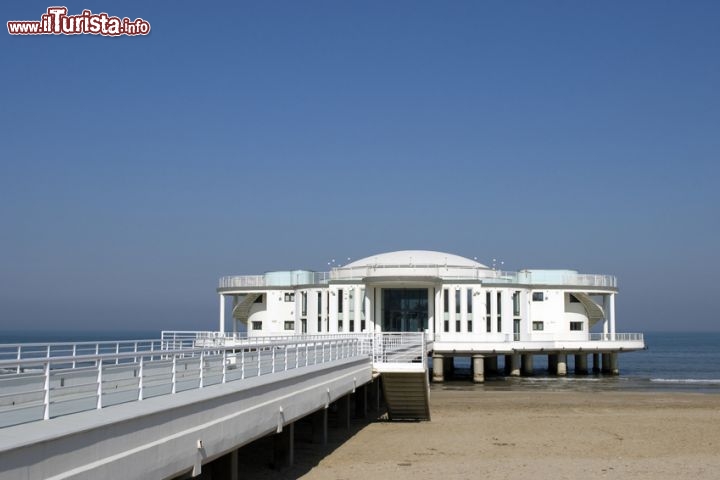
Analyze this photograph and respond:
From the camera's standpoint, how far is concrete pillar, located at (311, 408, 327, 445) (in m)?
25.3

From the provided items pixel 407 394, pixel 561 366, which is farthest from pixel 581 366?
pixel 407 394

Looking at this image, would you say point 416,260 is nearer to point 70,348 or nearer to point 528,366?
point 528,366

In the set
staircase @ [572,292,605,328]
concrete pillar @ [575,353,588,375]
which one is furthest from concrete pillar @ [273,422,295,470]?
concrete pillar @ [575,353,588,375]

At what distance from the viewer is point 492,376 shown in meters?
58.9

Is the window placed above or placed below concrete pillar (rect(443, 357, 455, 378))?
above

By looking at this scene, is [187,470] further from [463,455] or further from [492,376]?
[492,376]

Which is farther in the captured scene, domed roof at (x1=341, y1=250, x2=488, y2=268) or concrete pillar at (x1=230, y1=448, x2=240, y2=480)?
domed roof at (x1=341, y1=250, x2=488, y2=268)

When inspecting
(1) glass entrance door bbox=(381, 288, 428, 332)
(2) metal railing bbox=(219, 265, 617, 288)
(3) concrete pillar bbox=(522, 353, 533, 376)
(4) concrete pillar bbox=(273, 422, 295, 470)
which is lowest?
(4) concrete pillar bbox=(273, 422, 295, 470)

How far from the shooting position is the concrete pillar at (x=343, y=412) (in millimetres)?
29438

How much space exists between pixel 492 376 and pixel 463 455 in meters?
35.5

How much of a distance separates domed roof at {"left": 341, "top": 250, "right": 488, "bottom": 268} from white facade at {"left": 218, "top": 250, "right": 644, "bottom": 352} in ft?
0.22

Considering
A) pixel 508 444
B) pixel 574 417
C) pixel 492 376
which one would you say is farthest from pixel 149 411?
pixel 492 376

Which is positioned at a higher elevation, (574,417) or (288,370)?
(288,370)

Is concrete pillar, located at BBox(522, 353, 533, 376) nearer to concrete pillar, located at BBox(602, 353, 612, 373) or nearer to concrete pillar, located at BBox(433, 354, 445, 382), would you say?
concrete pillar, located at BBox(602, 353, 612, 373)
